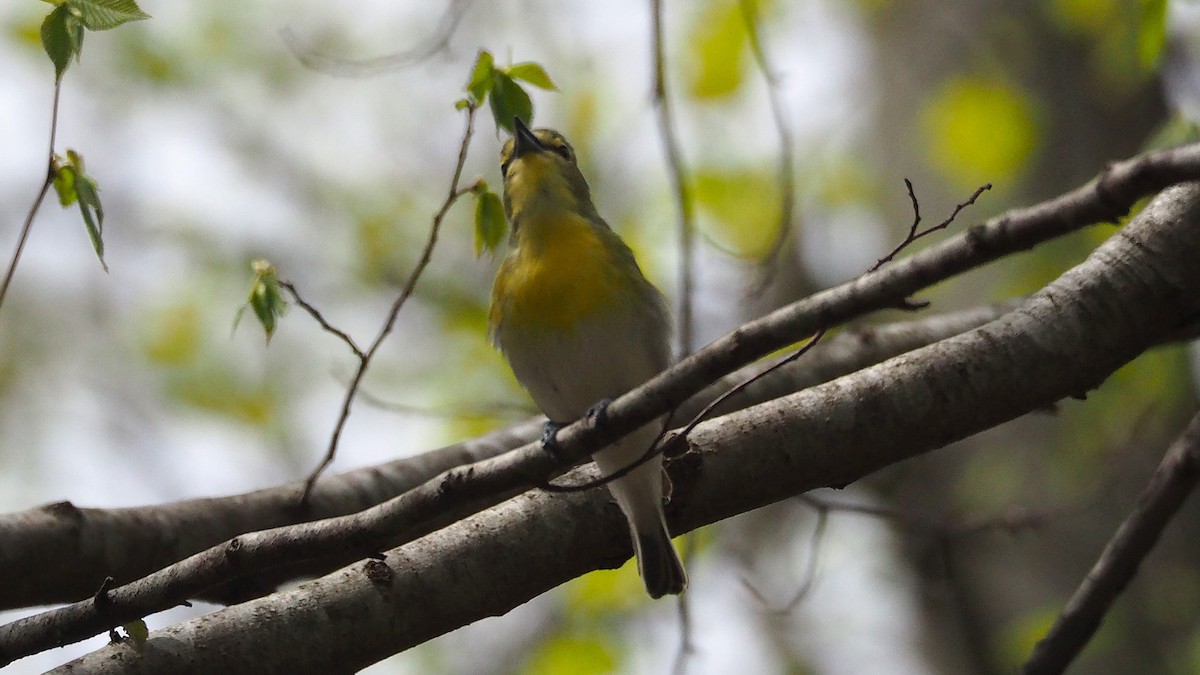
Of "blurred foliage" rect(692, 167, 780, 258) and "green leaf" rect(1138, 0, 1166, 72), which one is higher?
"blurred foliage" rect(692, 167, 780, 258)

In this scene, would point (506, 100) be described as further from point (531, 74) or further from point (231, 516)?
point (231, 516)

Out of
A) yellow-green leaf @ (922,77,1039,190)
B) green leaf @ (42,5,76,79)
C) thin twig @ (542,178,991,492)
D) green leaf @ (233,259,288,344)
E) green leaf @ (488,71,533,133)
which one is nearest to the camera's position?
thin twig @ (542,178,991,492)

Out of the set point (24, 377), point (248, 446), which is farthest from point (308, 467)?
point (24, 377)

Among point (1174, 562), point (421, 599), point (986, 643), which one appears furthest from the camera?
point (986, 643)

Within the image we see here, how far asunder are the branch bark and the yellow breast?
91 centimetres

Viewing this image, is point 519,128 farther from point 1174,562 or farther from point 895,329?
point 1174,562

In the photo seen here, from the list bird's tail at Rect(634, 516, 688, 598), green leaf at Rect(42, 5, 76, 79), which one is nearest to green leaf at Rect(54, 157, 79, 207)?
green leaf at Rect(42, 5, 76, 79)

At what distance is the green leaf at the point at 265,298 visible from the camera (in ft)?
10.9

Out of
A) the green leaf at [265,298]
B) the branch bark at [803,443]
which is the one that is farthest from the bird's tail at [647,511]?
the green leaf at [265,298]

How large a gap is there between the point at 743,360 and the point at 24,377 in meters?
11.9

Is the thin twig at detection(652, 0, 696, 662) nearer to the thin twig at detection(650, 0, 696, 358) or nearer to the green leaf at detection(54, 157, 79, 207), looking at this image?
the thin twig at detection(650, 0, 696, 358)

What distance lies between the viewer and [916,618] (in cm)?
891

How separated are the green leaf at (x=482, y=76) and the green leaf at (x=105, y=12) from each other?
1.02 m

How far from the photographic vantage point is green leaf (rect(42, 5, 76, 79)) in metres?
2.69
